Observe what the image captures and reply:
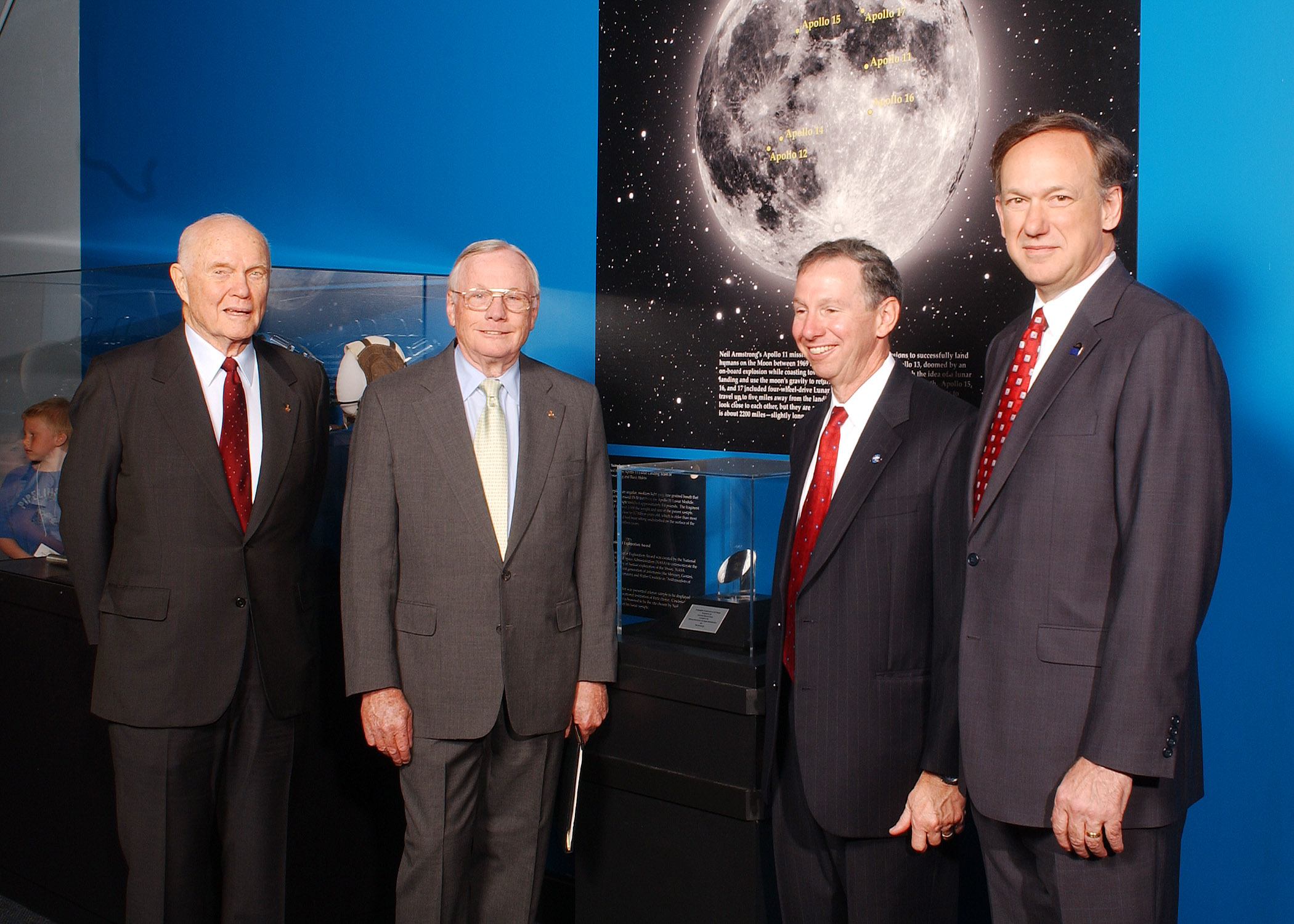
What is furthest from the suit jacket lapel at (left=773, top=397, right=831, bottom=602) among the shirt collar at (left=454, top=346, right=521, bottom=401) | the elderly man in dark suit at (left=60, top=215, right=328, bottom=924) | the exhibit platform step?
the exhibit platform step

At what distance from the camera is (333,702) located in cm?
306

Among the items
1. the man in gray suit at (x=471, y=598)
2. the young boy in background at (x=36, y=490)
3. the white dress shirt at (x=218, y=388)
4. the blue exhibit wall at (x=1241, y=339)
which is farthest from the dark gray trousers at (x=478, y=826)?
the young boy in background at (x=36, y=490)

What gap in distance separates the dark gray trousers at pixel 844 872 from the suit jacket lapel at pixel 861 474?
32cm

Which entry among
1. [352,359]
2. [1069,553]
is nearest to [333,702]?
[352,359]

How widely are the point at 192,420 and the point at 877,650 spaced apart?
1618mm

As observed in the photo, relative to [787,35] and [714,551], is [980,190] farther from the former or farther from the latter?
[714,551]

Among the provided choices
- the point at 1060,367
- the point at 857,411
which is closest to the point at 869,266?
the point at 857,411

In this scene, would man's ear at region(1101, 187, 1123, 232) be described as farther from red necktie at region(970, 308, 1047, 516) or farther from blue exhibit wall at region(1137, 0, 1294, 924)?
blue exhibit wall at region(1137, 0, 1294, 924)

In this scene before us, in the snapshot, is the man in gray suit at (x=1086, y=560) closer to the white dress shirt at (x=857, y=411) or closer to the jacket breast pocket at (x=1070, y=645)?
the jacket breast pocket at (x=1070, y=645)

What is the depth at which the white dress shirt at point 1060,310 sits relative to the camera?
5.85 feet

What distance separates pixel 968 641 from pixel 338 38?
3.72m

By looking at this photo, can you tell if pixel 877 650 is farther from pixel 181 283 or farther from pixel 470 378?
pixel 181 283

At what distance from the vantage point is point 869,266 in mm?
2166

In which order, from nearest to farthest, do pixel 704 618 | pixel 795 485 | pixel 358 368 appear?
pixel 795 485
pixel 704 618
pixel 358 368
